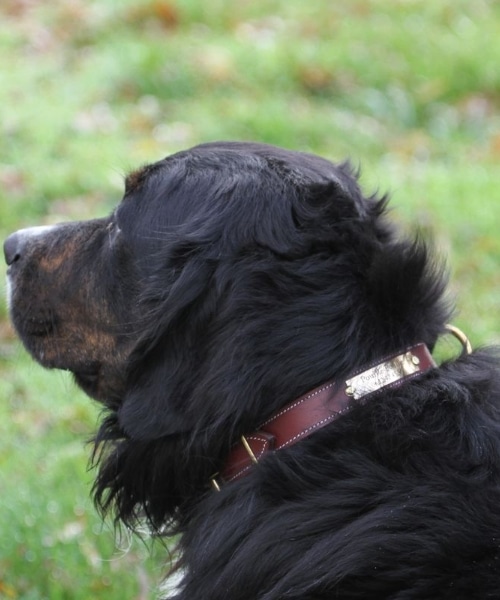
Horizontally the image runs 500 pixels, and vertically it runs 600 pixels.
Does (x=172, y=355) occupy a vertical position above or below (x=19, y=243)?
below

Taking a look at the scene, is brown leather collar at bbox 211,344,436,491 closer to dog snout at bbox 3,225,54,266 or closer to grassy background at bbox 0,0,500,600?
dog snout at bbox 3,225,54,266

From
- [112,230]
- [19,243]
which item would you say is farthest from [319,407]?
[19,243]

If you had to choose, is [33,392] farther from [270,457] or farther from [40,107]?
[40,107]

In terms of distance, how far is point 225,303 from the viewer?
2.73 metres

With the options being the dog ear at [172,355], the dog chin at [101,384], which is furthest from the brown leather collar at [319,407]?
the dog chin at [101,384]

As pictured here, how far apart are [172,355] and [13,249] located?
2.85ft

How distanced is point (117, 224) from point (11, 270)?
469 mm

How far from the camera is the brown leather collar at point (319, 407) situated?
2652 mm

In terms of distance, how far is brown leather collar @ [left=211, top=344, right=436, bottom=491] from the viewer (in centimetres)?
265

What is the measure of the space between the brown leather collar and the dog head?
3cm

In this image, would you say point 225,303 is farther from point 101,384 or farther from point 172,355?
point 101,384

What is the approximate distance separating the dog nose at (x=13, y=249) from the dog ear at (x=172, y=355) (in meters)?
0.73

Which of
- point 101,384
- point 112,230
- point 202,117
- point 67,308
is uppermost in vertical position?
point 112,230

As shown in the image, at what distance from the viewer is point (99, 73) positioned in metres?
9.12
